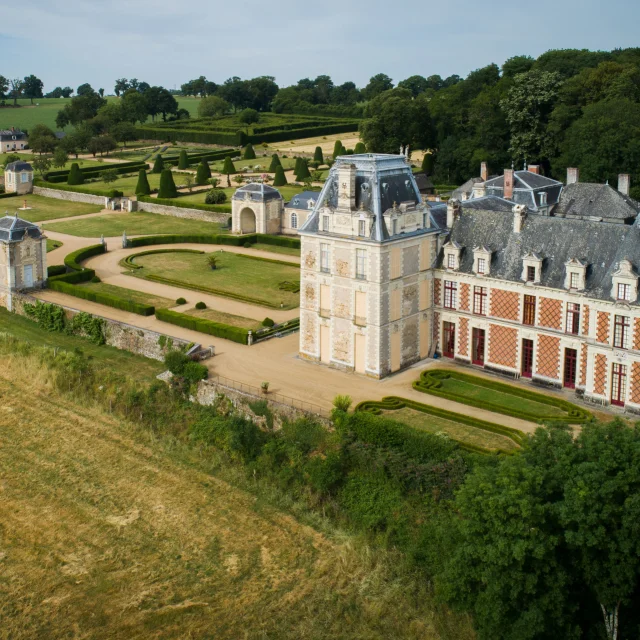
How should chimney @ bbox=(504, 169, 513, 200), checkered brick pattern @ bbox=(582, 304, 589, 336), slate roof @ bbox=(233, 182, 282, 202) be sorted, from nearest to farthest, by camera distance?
checkered brick pattern @ bbox=(582, 304, 589, 336)
chimney @ bbox=(504, 169, 513, 200)
slate roof @ bbox=(233, 182, 282, 202)

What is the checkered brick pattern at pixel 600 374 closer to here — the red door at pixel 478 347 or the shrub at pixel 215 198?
the red door at pixel 478 347

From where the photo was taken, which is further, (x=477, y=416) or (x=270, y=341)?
(x=270, y=341)

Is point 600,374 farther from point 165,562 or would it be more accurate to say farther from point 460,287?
point 165,562

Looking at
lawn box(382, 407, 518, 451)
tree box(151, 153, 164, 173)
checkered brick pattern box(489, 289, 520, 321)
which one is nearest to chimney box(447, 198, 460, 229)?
checkered brick pattern box(489, 289, 520, 321)

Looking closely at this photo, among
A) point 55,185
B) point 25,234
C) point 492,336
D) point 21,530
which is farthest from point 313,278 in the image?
point 55,185

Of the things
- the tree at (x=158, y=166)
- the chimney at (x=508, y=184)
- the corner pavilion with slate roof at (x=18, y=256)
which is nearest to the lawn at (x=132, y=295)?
the corner pavilion with slate roof at (x=18, y=256)

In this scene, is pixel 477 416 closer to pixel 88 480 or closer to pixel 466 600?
pixel 466 600

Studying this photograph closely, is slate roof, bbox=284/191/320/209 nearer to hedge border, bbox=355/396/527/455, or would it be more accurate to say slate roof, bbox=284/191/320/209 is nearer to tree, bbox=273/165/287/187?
tree, bbox=273/165/287/187
